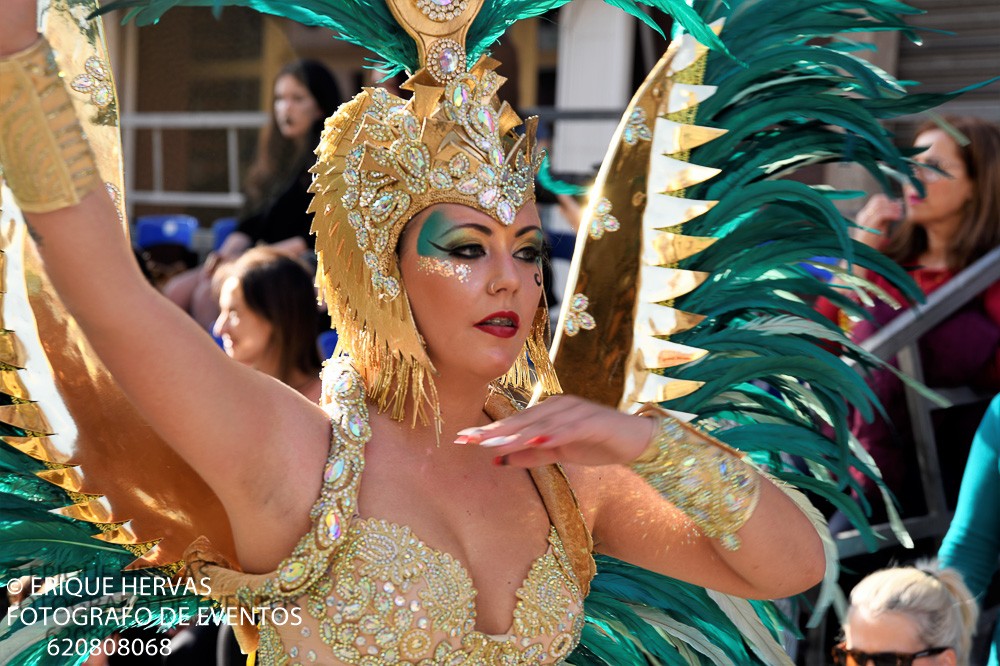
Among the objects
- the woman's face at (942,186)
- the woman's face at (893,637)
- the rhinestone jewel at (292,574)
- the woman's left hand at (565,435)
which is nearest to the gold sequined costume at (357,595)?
the rhinestone jewel at (292,574)

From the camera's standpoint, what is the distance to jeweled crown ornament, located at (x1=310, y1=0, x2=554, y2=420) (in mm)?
1929

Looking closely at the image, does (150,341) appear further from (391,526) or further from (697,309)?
(697,309)

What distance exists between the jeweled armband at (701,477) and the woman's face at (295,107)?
2.70 meters

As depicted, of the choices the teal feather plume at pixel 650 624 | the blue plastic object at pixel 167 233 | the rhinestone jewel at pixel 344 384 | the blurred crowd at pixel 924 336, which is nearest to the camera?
the rhinestone jewel at pixel 344 384

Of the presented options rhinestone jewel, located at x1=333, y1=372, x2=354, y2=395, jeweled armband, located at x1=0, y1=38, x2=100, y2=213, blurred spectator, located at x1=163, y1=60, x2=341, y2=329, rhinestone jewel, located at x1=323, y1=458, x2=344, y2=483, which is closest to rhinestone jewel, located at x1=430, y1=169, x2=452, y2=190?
rhinestone jewel, located at x1=333, y1=372, x2=354, y2=395

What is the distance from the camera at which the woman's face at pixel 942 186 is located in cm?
350

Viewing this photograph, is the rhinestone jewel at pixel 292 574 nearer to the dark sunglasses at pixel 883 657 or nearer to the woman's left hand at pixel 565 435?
the woman's left hand at pixel 565 435

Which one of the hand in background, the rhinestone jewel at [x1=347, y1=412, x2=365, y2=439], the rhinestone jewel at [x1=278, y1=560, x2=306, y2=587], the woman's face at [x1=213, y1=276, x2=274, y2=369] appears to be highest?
the hand in background

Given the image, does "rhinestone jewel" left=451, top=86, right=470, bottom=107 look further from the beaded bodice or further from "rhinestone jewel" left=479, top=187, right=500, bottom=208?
the beaded bodice

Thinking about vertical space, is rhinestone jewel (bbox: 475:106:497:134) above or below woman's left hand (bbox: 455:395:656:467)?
above

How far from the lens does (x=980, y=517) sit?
283 cm

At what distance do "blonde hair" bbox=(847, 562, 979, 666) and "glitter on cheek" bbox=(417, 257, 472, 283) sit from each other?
4.54 ft

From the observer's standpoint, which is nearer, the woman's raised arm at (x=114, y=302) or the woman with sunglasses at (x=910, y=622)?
the woman's raised arm at (x=114, y=302)

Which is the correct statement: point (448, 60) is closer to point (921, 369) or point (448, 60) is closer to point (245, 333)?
point (245, 333)
